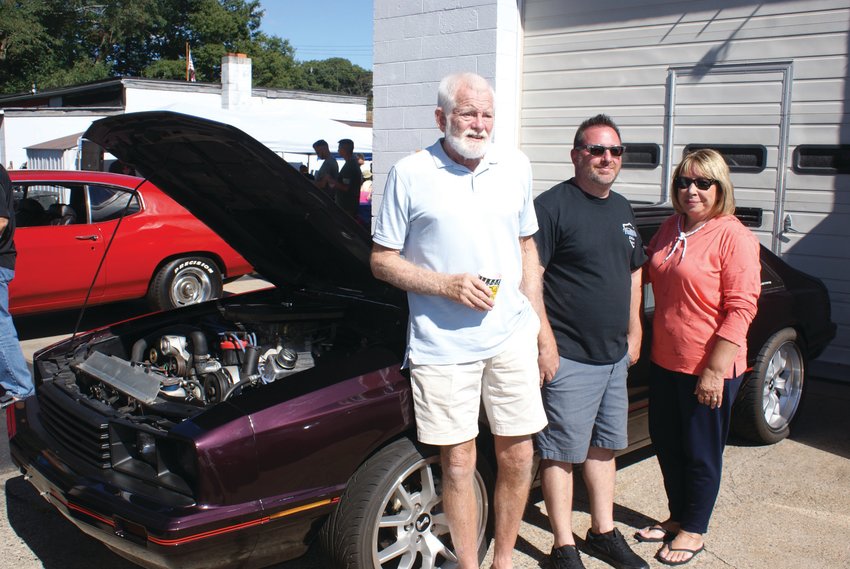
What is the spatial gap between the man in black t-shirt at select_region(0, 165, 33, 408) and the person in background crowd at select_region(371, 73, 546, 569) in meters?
3.34

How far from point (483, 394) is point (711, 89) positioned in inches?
192

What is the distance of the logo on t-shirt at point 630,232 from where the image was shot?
3350 mm

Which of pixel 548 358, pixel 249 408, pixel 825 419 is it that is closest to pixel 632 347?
pixel 548 358

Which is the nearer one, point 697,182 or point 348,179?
point 697,182

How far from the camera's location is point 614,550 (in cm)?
342

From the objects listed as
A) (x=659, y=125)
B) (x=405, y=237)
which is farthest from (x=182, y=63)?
(x=405, y=237)

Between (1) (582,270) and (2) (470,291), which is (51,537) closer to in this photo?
(2) (470,291)

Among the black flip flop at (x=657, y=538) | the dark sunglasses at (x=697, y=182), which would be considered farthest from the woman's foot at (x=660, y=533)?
the dark sunglasses at (x=697, y=182)

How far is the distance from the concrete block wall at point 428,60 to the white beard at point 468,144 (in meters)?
5.00

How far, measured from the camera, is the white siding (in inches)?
246

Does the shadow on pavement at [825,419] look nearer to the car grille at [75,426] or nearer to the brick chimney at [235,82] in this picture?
the car grille at [75,426]

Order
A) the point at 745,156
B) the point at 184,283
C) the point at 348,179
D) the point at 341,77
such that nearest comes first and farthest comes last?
the point at 745,156
the point at 184,283
the point at 348,179
the point at 341,77

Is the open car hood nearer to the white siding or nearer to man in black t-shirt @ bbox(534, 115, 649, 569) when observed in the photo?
man in black t-shirt @ bbox(534, 115, 649, 569)

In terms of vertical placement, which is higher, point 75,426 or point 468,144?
point 468,144
